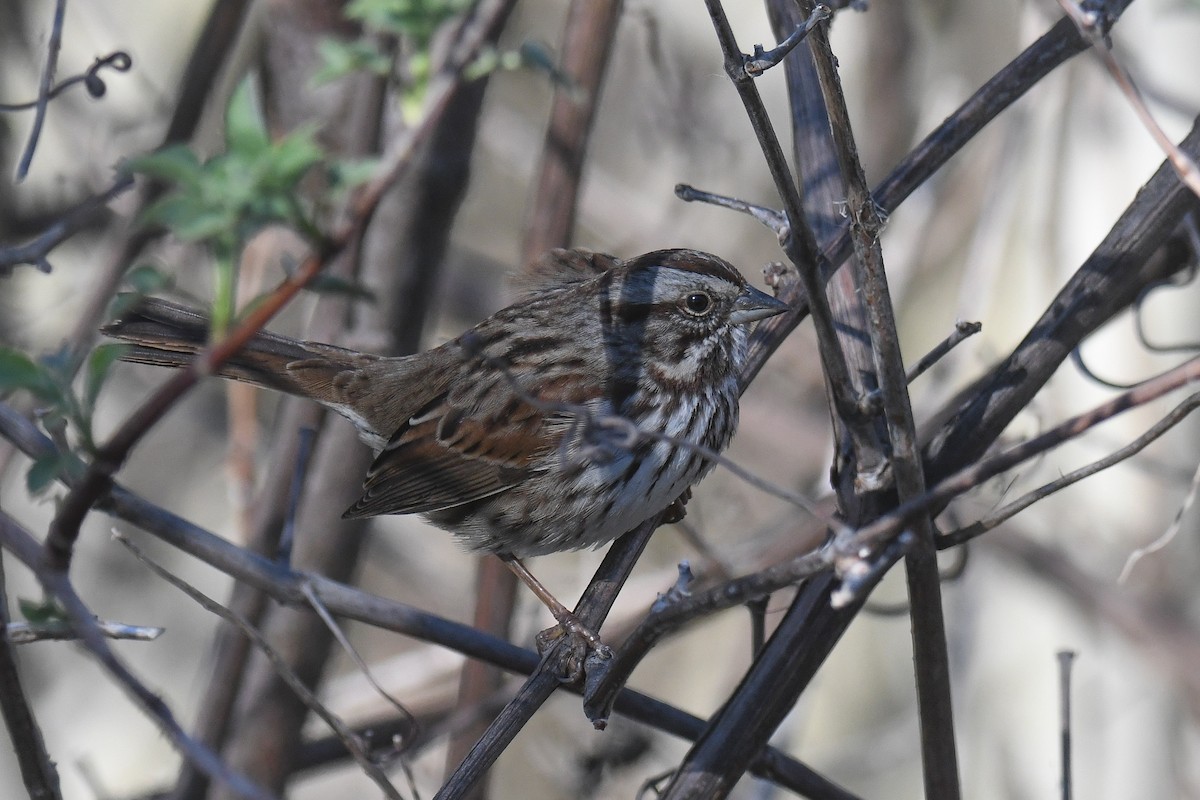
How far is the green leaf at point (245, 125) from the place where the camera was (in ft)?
4.58

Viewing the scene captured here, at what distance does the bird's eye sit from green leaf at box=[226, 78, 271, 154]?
147cm

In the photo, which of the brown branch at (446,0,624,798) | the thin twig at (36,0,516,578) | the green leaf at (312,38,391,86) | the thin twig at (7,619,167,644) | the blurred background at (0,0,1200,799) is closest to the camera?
the thin twig at (36,0,516,578)

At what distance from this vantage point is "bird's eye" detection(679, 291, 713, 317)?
2795 millimetres

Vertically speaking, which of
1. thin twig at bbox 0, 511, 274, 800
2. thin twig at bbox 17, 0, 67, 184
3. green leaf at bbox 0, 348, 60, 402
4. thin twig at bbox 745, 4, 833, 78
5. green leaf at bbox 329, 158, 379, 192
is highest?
thin twig at bbox 17, 0, 67, 184

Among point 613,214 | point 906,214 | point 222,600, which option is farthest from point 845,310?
point 222,600

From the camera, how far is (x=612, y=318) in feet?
9.59

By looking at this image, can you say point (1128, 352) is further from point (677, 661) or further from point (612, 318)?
point (677, 661)

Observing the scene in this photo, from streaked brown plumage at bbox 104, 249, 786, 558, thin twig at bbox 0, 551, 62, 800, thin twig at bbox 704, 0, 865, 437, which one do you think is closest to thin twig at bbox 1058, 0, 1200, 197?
thin twig at bbox 704, 0, 865, 437

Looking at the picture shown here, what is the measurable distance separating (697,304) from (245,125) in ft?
4.98

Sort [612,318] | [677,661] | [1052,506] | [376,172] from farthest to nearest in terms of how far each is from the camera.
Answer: [677,661] < [1052,506] < [612,318] < [376,172]

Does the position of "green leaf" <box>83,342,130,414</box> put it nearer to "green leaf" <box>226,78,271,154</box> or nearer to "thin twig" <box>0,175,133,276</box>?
"green leaf" <box>226,78,271,154</box>

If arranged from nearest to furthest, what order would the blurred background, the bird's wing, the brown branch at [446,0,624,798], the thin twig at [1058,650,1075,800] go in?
the thin twig at [1058,650,1075,800] → the bird's wing → the brown branch at [446,0,624,798] → the blurred background

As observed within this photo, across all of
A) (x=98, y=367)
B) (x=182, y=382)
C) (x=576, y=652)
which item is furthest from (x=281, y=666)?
(x=182, y=382)

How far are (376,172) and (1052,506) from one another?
3.36 metres
